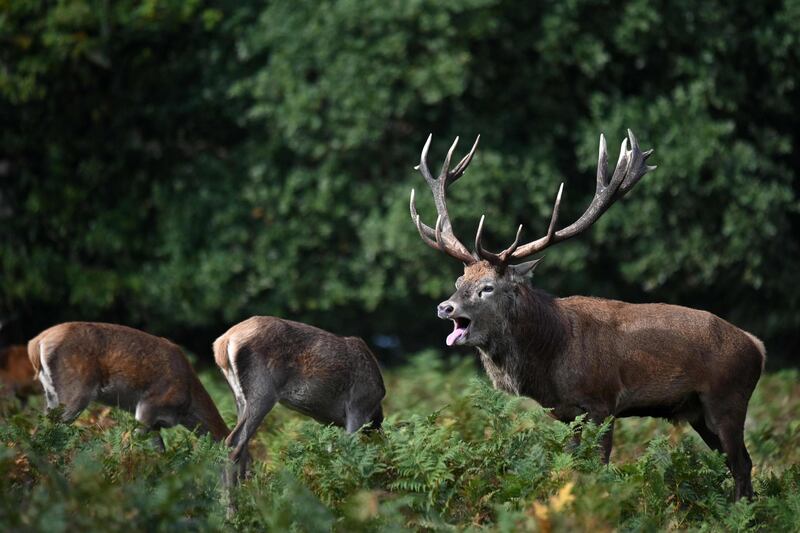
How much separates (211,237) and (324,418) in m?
8.59

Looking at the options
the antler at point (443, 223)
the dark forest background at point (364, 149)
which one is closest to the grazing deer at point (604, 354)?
the antler at point (443, 223)

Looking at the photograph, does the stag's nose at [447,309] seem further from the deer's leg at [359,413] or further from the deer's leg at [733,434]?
the deer's leg at [733,434]

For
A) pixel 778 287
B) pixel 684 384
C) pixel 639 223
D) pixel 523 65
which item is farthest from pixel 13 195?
pixel 684 384

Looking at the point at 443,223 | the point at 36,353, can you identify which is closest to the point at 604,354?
the point at 443,223

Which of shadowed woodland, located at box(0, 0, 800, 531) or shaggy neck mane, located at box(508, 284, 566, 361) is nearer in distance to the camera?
shaggy neck mane, located at box(508, 284, 566, 361)

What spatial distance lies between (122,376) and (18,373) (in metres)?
3.38

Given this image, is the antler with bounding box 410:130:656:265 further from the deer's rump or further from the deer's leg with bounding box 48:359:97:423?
the deer's leg with bounding box 48:359:97:423

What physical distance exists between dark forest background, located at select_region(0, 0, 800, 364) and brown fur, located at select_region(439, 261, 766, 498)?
288 inches

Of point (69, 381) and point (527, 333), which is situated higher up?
point (527, 333)

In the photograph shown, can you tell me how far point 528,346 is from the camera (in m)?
8.96

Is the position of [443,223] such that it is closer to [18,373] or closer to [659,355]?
[659,355]

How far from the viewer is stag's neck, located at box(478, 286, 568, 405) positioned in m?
8.95

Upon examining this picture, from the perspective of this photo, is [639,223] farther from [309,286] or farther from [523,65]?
[309,286]

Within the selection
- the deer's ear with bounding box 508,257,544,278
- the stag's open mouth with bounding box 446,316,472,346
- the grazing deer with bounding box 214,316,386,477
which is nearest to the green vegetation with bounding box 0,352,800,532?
the grazing deer with bounding box 214,316,386,477
